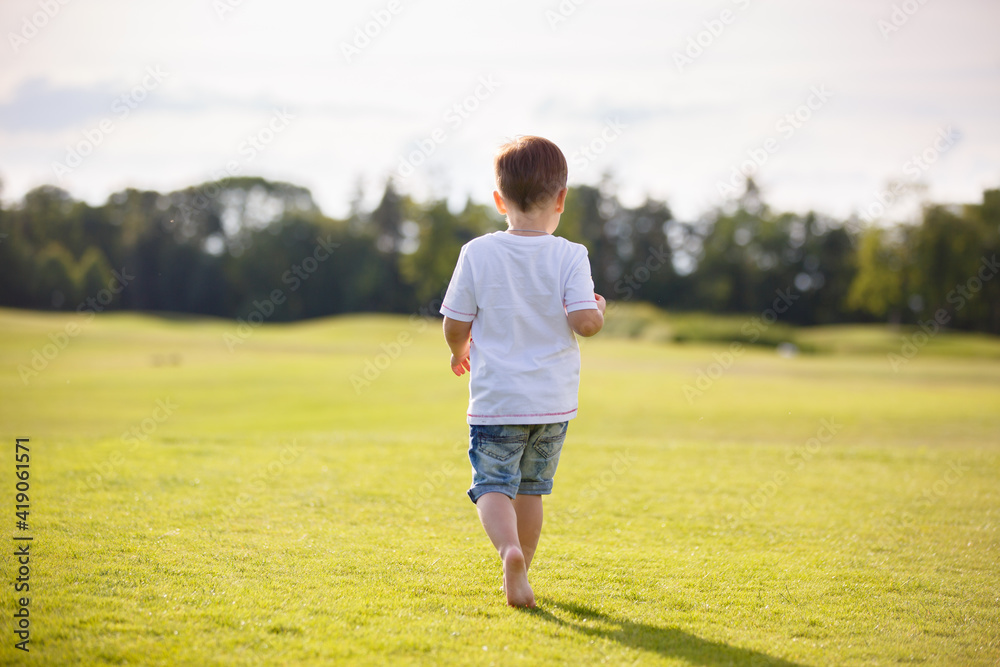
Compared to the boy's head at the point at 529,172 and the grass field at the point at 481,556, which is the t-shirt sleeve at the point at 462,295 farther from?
the grass field at the point at 481,556

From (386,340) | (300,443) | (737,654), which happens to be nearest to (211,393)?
(300,443)

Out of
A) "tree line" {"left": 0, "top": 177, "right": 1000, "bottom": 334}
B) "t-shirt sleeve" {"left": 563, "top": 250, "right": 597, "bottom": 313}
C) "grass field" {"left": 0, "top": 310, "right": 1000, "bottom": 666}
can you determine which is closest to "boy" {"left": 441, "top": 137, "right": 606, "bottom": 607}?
"t-shirt sleeve" {"left": 563, "top": 250, "right": 597, "bottom": 313}

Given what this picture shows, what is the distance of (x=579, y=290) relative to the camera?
326 centimetres

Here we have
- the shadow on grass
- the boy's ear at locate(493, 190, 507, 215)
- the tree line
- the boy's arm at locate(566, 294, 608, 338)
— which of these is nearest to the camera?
the shadow on grass

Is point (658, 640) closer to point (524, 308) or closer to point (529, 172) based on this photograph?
point (524, 308)

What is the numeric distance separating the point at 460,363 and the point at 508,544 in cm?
91

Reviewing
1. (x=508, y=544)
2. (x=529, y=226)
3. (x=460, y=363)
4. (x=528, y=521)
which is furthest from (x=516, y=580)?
(x=529, y=226)

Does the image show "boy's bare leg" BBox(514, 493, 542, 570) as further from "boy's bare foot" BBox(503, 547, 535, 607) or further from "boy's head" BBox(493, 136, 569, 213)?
"boy's head" BBox(493, 136, 569, 213)

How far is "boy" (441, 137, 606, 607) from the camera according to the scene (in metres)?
3.24

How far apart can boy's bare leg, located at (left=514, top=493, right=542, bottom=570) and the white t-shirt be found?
444 millimetres

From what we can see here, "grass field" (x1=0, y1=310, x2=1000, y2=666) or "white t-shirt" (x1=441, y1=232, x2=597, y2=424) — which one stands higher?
"white t-shirt" (x1=441, y1=232, x2=597, y2=424)

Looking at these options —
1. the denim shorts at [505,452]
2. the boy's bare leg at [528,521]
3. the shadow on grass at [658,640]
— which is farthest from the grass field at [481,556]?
the denim shorts at [505,452]

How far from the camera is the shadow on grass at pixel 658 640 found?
2.69 meters

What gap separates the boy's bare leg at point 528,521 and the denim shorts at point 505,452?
0.33 ft
